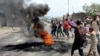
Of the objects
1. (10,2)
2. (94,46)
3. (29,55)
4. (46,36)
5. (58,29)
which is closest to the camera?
(94,46)

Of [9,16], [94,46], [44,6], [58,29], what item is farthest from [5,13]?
[94,46]

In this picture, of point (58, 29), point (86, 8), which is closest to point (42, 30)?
point (58, 29)

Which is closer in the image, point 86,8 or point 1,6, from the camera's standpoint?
point 1,6

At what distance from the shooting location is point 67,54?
1314cm

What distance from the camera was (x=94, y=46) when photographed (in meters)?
11.4

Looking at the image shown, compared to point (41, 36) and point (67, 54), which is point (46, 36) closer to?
point (41, 36)

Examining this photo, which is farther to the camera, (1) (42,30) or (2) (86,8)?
(2) (86,8)

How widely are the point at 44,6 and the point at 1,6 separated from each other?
3.11m

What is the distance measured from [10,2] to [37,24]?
341cm

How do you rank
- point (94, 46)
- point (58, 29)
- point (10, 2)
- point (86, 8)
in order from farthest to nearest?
point (86, 8), point (58, 29), point (10, 2), point (94, 46)

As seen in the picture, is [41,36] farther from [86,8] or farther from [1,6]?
[86,8]

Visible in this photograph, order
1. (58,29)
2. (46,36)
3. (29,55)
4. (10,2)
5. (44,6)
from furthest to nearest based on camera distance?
(58,29), (44,6), (10,2), (46,36), (29,55)

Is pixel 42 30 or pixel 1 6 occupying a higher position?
pixel 1 6

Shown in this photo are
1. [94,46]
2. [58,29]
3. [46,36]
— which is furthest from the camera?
[58,29]
